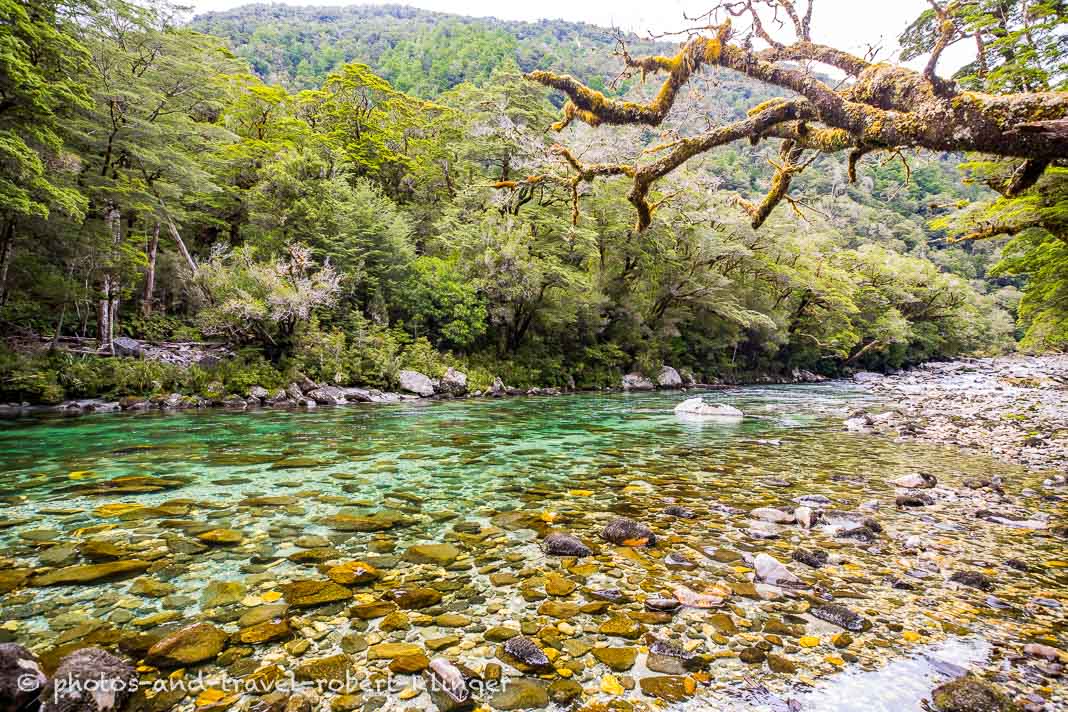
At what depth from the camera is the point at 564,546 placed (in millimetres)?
4480

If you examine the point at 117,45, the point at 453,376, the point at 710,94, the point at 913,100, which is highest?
the point at 117,45

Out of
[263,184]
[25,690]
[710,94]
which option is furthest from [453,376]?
[25,690]

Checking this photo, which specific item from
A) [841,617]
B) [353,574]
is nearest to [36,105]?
[353,574]

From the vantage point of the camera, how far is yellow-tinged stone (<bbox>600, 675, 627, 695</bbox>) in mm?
2559

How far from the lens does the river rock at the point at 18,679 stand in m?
2.16

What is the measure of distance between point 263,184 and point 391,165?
477 inches

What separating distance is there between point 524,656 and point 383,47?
6086 inches

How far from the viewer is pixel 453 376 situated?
22.5m

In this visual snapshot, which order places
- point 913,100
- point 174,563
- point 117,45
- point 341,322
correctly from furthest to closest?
point 341,322 < point 117,45 < point 913,100 < point 174,563

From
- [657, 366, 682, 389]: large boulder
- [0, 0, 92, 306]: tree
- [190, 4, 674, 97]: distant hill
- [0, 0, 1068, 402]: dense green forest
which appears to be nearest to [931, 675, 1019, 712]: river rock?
[0, 0, 1068, 402]: dense green forest

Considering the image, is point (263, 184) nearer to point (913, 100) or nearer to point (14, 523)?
point (14, 523)

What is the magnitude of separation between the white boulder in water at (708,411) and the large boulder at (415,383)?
10.7m

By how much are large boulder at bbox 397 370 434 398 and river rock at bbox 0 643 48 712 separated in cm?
1877

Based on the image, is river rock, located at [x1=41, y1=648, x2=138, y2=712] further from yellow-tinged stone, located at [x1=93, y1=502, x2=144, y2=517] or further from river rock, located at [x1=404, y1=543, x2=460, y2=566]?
yellow-tinged stone, located at [x1=93, y1=502, x2=144, y2=517]
